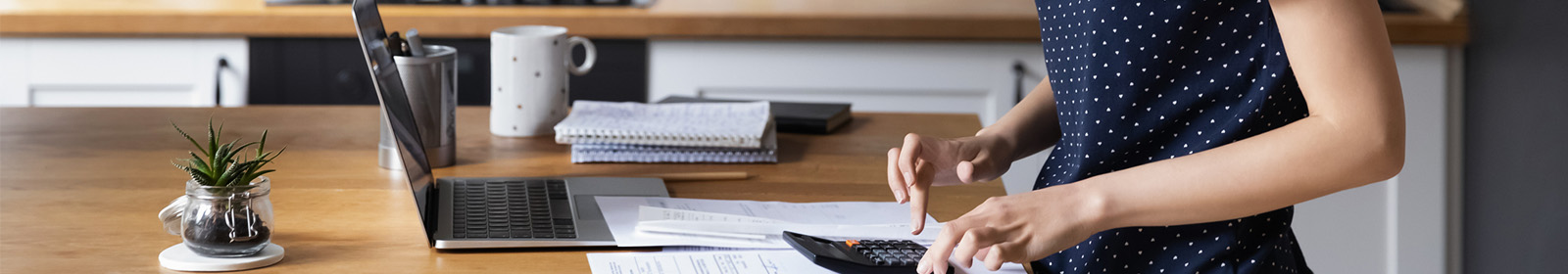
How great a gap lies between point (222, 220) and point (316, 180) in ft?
A: 1.06

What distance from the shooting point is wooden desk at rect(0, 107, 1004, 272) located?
0.80 metres

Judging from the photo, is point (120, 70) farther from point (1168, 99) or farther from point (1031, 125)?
point (1168, 99)

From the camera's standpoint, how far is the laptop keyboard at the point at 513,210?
0.85 metres

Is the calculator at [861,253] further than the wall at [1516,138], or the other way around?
the wall at [1516,138]

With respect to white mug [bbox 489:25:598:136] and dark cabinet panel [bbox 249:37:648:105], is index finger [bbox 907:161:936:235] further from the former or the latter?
dark cabinet panel [bbox 249:37:648:105]

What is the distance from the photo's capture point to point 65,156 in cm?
115

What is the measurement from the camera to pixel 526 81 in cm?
133

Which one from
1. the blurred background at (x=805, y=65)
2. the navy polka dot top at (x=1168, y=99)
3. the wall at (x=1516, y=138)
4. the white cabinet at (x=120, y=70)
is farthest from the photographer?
the white cabinet at (x=120, y=70)

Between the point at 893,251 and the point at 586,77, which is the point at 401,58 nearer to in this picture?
the point at 893,251

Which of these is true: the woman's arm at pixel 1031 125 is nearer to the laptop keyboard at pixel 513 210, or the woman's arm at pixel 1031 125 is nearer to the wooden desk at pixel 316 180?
the wooden desk at pixel 316 180

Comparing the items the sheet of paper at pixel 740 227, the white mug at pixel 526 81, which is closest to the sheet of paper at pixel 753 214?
the sheet of paper at pixel 740 227

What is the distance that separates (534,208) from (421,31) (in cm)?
119

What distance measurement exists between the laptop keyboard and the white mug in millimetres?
277

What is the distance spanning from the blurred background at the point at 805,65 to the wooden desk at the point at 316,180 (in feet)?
1.86
